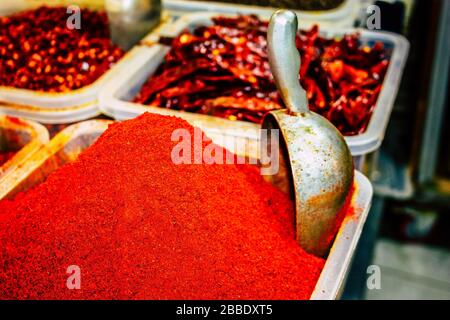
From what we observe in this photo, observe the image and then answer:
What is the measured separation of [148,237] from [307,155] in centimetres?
32

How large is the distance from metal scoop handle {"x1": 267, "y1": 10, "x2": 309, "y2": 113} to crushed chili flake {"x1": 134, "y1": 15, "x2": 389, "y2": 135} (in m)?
0.45

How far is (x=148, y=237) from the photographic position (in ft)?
2.95

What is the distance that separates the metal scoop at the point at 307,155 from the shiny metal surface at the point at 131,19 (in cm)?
91

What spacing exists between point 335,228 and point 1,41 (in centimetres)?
136

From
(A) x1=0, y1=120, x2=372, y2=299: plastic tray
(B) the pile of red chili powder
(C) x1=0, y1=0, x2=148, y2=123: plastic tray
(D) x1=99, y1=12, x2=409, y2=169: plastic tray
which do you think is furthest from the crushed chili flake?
(B) the pile of red chili powder

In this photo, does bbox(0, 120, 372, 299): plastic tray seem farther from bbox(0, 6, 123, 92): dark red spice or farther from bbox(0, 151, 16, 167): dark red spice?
bbox(0, 6, 123, 92): dark red spice

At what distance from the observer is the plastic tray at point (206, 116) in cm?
131

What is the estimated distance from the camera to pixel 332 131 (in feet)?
3.31

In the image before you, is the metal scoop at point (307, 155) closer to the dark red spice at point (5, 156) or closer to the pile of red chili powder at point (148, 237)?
the pile of red chili powder at point (148, 237)

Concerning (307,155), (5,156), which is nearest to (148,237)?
(307,155)

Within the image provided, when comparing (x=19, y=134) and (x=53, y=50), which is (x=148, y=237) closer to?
(x=19, y=134)

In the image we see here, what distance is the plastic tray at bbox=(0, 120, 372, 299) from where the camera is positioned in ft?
3.11
